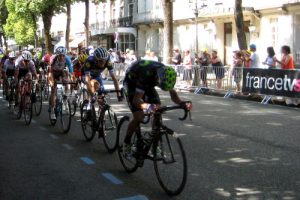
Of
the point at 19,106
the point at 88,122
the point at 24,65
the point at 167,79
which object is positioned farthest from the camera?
the point at 19,106

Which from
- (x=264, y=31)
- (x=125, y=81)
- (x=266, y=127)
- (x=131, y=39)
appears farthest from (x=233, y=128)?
(x=131, y=39)

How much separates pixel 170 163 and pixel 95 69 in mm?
4047

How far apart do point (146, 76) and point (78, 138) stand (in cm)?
397

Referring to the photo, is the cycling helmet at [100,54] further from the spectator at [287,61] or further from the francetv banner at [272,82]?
→ the spectator at [287,61]

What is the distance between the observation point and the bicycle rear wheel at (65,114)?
10.5 metres

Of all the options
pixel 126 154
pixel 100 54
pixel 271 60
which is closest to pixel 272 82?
pixel 271 60

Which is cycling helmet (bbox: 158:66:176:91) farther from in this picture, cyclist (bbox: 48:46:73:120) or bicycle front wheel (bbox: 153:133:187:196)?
cyclist (bbox: 48:46:73:120)

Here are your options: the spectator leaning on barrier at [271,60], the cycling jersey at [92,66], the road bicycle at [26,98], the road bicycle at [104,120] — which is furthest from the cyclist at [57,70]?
the spectator leaning on barrier at [271,60]

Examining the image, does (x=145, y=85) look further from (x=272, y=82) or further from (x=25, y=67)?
(x=272, y=82)

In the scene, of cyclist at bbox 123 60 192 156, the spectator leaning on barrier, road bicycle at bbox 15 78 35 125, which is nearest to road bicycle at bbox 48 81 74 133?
road bicycle at bbox 15 78 35 125

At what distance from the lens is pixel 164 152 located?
6008 millimetres

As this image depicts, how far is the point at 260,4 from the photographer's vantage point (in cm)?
3075

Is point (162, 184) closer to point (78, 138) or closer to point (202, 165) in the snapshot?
point (202, 165)

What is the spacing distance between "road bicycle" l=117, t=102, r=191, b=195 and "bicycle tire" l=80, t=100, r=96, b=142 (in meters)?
2.56
